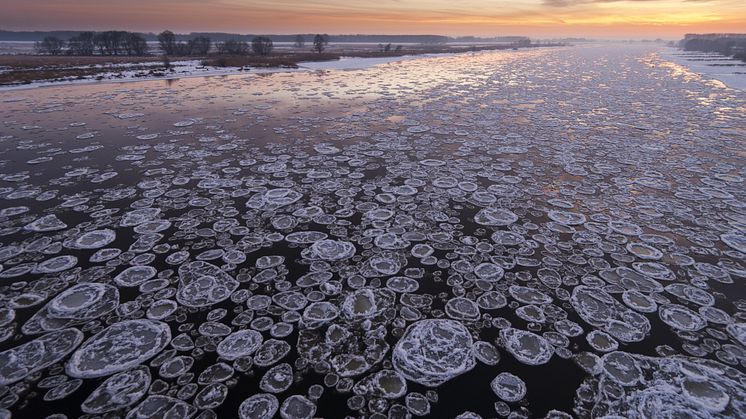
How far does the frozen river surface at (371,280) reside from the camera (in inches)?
109

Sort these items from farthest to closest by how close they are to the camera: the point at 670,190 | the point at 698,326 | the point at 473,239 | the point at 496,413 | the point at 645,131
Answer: the point at 645,131
the point at 670,190
the point at 473,239
the point at 698,326
the point at 496,413

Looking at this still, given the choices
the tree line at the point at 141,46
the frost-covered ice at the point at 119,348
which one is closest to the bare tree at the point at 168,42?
the tree line at the point at 141,46

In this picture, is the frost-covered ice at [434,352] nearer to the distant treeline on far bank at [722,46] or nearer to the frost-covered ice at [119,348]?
the frost-covered ice at [119,348]

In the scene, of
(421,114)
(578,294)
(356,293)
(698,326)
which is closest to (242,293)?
(356,293)

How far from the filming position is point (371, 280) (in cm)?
410

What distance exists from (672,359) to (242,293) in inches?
165

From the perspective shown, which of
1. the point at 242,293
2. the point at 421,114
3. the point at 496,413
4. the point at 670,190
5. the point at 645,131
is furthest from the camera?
the point at 421,114

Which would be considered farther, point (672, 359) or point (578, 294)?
point (578, 294)

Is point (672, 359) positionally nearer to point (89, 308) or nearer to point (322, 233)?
point (322, 233)

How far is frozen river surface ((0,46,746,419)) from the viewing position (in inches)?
109

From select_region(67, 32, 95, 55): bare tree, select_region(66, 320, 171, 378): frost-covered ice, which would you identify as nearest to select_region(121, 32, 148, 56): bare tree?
select_region(67, 32, 95, 55): bare tree

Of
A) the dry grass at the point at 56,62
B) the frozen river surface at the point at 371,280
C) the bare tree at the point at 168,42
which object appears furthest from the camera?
the bare tree at the point at 168,42

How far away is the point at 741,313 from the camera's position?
3568 millimetres

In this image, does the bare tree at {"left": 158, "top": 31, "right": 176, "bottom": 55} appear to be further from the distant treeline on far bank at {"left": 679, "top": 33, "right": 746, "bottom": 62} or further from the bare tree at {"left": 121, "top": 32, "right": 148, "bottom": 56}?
the distant treeline on far bank at {"left": 679, "top": 33, "right": 746, "bottom": 62}
